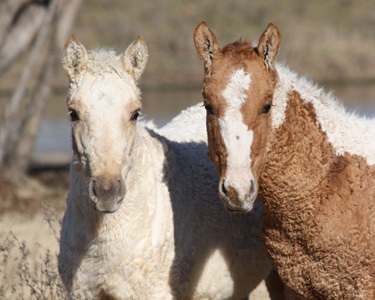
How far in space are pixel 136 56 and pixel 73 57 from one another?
405mm

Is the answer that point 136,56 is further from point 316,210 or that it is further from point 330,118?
point 316,210

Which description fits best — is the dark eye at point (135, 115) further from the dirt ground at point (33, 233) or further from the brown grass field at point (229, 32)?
the brown grass field at point (229, 32)

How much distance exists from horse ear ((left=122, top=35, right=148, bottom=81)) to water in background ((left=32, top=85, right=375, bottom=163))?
11.3 meters

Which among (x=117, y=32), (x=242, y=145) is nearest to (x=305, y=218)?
(x=242, y=145)

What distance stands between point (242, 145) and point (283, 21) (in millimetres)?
34372

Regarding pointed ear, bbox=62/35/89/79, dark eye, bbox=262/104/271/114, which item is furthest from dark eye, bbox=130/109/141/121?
dark eye, bbox=262/104/271/114

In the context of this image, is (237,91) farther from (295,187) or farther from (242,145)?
(295,187)

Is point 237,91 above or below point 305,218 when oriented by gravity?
above

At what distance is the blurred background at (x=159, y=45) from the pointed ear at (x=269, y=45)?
30.6ft

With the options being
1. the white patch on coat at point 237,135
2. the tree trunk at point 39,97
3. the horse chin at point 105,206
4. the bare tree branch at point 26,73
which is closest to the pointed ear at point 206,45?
the white patch on coat at point 237,135

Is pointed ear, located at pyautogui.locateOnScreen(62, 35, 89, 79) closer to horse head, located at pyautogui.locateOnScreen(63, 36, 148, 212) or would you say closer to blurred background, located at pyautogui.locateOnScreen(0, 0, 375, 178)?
horse head, located at pyautogui.locateOnScreen(63, 36, 148, 212)

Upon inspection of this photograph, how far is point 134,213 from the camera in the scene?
18.7 feet

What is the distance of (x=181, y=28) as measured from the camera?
37.0m

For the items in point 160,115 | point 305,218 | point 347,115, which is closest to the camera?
point 305,218
